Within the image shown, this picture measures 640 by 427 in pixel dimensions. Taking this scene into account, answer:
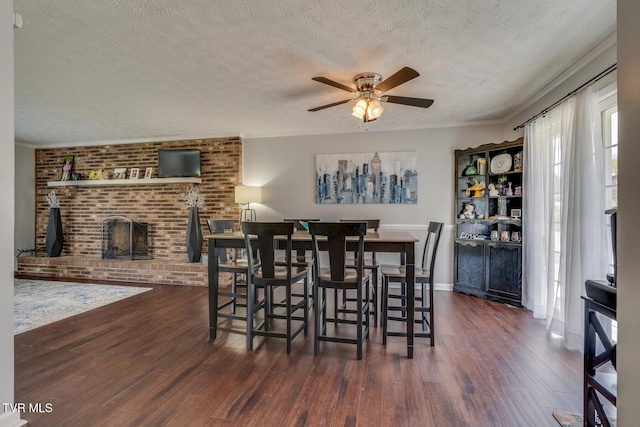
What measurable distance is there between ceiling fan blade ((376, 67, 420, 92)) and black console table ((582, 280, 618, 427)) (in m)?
1.63

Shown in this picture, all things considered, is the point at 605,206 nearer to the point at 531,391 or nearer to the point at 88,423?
the point at 531,391

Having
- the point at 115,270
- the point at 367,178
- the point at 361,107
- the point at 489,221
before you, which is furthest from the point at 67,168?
the point at 489,221

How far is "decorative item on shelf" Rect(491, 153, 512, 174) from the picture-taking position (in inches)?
145

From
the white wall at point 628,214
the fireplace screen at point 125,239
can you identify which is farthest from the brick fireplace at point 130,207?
the white wall at point 628,214

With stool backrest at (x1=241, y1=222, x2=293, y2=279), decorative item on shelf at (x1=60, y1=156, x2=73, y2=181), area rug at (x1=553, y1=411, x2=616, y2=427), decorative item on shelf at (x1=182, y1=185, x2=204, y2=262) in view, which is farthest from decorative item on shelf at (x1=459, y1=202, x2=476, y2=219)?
decorative item on shelf at (x1=60, y1=156, x2=73, y2=181)

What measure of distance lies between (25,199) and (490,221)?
8.00m

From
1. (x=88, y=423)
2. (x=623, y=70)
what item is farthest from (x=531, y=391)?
(x=88, y=423)

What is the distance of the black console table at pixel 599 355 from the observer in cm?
127

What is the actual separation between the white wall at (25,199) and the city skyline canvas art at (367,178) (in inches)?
219

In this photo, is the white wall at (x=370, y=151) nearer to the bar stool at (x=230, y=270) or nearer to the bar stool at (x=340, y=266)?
the bar stool at (x=230, y=270)

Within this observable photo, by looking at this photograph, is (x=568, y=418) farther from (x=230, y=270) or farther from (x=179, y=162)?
(x=179, y=162)

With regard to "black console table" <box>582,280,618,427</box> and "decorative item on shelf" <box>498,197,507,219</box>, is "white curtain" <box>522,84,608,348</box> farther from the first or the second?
"black console table" <box>582,280,618,427</box>

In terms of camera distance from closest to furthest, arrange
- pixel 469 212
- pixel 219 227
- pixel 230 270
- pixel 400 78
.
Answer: pixel 400 78
pixel 230 270
pixel 219 227
pixel 469 212

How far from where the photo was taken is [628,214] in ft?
3.09
